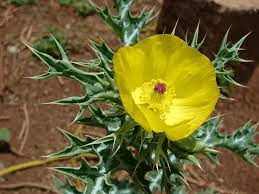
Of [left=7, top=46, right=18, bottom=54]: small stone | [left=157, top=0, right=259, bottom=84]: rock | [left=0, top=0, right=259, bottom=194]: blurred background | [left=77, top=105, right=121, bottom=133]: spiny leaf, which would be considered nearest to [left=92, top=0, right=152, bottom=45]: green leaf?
[left=77, top=105, right=121, bottom=133]: spiny leaf

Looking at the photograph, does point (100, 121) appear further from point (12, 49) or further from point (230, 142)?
point (12, 49)

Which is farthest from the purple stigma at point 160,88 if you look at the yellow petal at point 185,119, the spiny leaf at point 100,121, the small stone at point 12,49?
the small stone at point 12,49

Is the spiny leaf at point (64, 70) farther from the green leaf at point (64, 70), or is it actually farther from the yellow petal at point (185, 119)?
the yellow petal at point (185, 119)

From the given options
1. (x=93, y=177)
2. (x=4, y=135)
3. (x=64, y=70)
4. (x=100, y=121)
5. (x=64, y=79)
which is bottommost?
(x=4, y=135)

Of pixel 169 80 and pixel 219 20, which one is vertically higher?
pixel 169 80

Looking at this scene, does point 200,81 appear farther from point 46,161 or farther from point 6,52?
point 6,52

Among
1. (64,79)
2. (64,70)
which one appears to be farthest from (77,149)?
(64,79)

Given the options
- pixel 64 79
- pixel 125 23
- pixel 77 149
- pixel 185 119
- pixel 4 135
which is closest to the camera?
pixel 185 119
